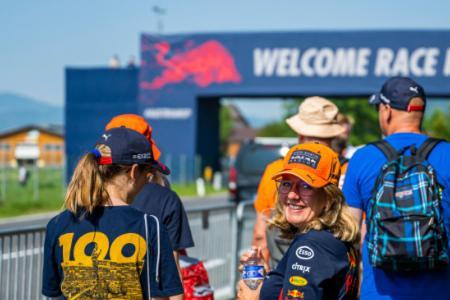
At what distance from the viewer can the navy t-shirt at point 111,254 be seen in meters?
3.53

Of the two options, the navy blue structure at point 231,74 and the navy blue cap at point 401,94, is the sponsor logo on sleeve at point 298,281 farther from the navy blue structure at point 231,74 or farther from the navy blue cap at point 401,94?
the navy blue structure at point 231,74

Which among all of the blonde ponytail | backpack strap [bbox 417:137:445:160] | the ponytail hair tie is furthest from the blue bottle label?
backpack strap [bbox 417:137:445:160]

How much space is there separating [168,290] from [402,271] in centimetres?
109

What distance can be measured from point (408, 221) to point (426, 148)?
523 mm

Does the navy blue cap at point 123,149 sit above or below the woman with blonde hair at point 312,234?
above

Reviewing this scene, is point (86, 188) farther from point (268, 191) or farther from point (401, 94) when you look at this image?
point (268, 191)

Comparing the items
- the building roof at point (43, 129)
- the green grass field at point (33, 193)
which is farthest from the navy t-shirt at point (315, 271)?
the building roof at point (43, 129)

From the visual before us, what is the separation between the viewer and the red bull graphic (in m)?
35.6

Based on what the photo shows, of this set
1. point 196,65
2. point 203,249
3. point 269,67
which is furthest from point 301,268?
point 196,65

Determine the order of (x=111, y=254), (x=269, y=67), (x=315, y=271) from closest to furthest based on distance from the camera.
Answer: (x=315, y=271) < (x=111, y=254) < (x=269, y=67)

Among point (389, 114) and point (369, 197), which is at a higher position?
point (389, 114)

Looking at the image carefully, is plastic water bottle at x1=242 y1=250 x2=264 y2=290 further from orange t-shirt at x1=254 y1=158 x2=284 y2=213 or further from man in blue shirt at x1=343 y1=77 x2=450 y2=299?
orange t-shirt at x1=254 y1=158 x2=284 y2=213

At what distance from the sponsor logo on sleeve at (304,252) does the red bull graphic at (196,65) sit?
32.4 m

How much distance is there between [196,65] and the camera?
36062 millimetres
